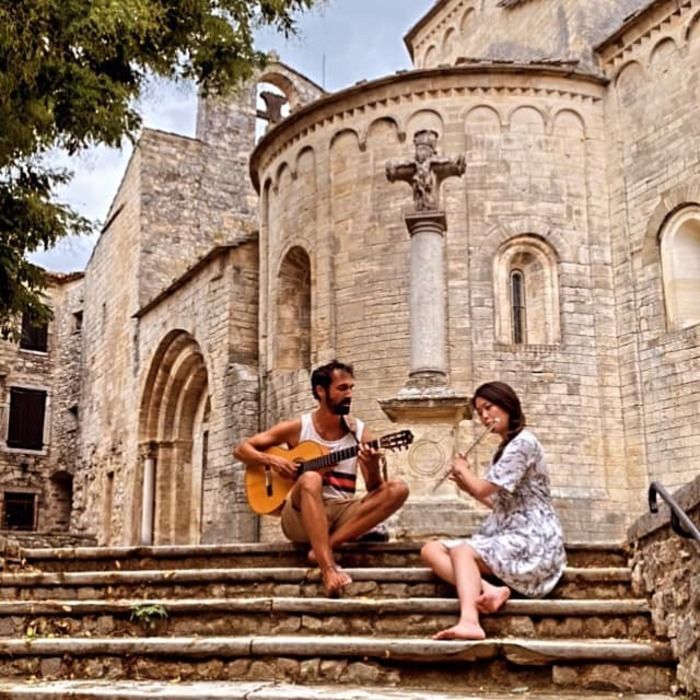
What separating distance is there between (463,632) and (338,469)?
1496 mm

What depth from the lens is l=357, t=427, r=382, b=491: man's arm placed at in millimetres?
5016

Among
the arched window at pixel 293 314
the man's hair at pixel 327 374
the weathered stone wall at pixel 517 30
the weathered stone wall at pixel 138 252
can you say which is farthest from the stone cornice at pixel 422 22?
the man's hair at pixel 327 374

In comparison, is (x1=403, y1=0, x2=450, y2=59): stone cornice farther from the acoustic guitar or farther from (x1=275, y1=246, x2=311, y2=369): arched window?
the acoustic guitar

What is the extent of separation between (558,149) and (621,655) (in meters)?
11.0

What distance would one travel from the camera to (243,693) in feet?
12.4

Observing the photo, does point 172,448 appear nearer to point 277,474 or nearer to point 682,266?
point 682,266

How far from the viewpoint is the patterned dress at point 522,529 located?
4527mm

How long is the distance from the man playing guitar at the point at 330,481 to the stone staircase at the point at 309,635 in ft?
0.69

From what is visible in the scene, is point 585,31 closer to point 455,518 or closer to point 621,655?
point 455,518

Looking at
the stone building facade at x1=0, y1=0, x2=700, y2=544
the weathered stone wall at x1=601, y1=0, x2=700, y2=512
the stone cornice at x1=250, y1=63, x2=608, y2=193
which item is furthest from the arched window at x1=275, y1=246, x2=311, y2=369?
the weathered stone wall at x1=601, y1=0, x2=700, y2=512

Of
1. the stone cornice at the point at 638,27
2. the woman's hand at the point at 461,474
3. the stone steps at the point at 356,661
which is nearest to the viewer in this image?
the stone steps at the point at 356,661

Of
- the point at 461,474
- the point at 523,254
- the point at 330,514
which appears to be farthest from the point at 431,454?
the point at 523,254

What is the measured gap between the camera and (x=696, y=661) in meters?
3.67

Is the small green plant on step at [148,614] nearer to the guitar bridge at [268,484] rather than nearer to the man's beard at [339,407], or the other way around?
the guitar bridge at [268,484]
